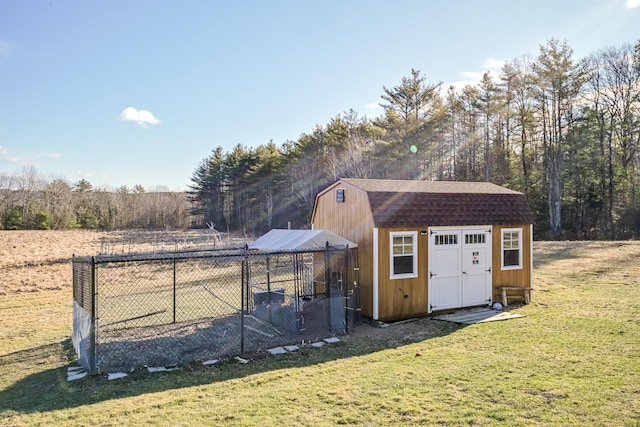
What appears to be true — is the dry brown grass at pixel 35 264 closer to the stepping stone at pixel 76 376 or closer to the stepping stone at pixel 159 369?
the stepping stone at pixel 76 376

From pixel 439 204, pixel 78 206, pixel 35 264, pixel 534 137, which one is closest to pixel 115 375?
pixel 439 204

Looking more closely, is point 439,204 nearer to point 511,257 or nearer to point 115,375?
point 511,257

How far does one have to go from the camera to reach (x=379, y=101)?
3158 centimetres

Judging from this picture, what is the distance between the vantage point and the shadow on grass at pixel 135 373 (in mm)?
5199

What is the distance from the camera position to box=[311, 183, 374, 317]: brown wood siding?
9.51m

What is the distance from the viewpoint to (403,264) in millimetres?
9625

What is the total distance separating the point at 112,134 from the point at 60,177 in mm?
26265

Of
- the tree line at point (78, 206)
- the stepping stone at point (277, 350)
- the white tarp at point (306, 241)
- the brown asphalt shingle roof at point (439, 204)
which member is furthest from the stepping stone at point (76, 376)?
the tree line at point (78, 206)

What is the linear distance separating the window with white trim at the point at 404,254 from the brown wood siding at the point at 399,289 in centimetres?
9

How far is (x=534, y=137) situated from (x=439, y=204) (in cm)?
2621

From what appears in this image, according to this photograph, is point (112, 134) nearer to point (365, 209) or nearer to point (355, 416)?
point (365, 209)

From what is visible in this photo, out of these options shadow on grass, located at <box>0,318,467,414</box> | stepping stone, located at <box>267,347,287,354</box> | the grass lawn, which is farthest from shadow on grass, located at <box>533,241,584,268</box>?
stepping stone, located at <box>267,347,287,354</box>

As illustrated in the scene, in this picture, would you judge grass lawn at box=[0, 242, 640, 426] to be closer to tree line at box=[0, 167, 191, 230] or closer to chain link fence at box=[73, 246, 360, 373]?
chain link fence at box=[73, 246, 360, 373]

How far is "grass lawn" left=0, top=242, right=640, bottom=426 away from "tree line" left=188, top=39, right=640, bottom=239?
22.3m
